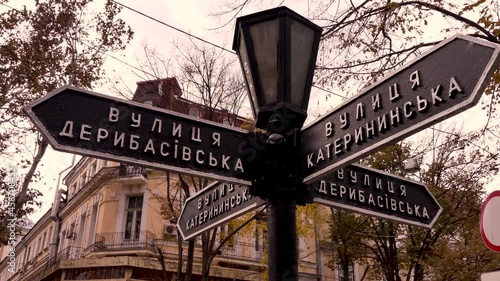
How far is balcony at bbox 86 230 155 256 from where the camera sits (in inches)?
786

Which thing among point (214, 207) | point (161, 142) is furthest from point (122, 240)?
point (161, 142)

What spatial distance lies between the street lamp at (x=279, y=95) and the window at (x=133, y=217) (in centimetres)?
1889

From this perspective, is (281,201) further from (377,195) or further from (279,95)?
(377,195)

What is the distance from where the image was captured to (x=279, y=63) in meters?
2.73

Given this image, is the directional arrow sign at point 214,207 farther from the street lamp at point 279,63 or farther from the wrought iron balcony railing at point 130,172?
the wrought iron balcony railing at point 130,172

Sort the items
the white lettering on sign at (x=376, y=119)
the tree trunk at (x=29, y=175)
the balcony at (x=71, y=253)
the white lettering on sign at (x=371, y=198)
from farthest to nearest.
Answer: the balcony at (x=71, y=253) < the tree trunk at (x=29, y=175) < the white lettering on sign at (x=371, y=198) < the white lettering on sign at (x=376, y=119)

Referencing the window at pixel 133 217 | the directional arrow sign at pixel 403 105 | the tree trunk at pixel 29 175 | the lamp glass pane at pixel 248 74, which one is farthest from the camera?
the window at pixel 133 217

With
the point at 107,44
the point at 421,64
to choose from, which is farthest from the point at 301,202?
the point at 107,44

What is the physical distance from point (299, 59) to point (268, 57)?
0.18 meters

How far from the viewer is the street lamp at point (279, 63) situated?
2734 millimetres

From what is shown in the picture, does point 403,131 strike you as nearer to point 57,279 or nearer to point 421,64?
point 421,64

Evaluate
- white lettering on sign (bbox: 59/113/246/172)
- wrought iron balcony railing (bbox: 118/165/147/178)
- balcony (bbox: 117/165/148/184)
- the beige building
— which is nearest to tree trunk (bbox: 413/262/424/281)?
the beige building

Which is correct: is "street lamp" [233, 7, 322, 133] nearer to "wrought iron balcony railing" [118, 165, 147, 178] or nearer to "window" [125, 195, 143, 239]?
"window" [125, 195, 143, 239]

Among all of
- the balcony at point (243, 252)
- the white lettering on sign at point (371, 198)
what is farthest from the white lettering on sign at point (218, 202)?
the balcony at point (243, 252)
